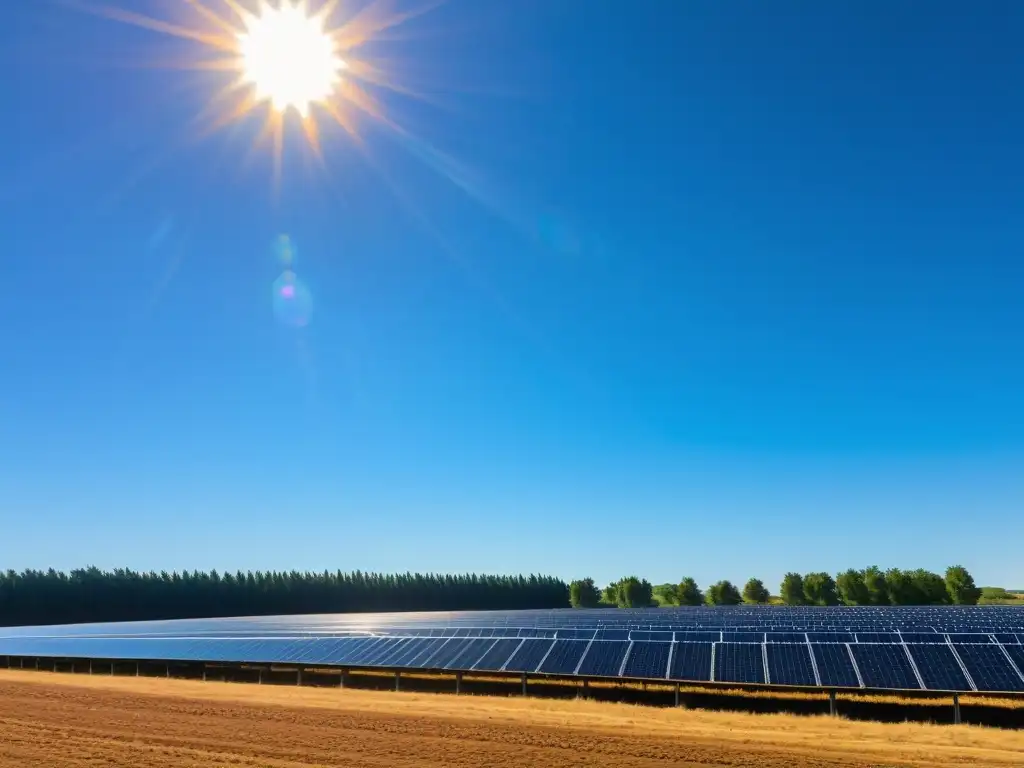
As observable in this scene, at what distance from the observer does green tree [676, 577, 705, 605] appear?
456 feet

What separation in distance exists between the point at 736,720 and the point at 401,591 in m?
143

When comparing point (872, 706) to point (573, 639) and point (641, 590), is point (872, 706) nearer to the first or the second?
point (573, 639)

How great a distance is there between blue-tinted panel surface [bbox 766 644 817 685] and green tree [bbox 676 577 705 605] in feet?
363

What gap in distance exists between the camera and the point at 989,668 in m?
28.4

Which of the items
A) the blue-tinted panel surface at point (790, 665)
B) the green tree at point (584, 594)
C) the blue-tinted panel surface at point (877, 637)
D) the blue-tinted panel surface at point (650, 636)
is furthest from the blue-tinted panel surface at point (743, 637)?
the green tree at point (584, 594)

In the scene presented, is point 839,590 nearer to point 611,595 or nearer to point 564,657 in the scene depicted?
point 611,595

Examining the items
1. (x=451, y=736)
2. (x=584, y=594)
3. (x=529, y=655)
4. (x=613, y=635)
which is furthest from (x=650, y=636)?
(x=584, y=594)

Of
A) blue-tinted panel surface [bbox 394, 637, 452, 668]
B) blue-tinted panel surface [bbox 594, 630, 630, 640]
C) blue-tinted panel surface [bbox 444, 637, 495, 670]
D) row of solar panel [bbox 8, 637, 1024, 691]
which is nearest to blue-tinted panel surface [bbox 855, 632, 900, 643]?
row of solar panel [bbox 8, 637, 1024, 691]

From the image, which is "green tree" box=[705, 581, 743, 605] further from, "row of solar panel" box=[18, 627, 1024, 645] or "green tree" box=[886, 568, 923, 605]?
"row of solar panel" box=[18, 627, 1024, 645]

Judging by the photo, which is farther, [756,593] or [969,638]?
[756,593]

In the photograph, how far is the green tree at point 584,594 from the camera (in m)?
165

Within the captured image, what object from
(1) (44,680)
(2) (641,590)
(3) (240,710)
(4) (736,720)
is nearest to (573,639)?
(4) (736,720)

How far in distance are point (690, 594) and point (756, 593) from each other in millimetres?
12547

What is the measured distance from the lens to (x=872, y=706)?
30.7m
